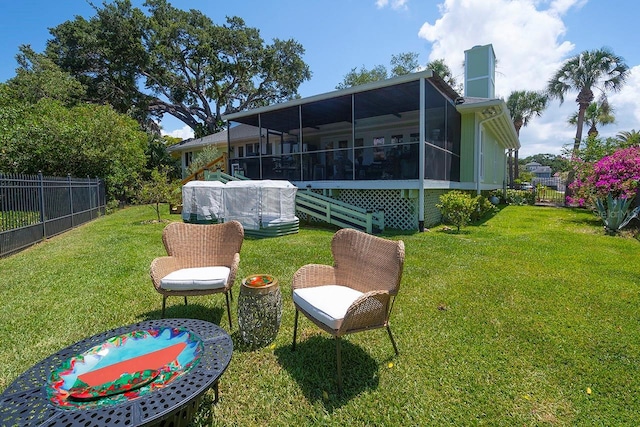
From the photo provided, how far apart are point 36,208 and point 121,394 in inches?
369

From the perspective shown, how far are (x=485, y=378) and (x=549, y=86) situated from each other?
3025cm

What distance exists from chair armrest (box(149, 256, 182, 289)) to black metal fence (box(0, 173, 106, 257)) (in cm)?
575

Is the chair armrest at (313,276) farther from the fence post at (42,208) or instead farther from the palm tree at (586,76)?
the palm tree at (586,76)

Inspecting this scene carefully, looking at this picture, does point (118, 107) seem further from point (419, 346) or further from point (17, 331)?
point (419, 346)

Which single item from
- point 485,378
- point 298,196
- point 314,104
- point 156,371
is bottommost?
point 485,378

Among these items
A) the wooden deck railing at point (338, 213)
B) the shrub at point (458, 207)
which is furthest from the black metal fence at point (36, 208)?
the shrub at point (458, 207)

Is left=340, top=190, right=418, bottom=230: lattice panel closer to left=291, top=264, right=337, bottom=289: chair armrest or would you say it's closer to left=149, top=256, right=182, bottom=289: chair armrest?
left=291, top=264, right=337, bottom=289: chair armrest

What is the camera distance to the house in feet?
30.7

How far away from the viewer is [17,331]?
11.1 feet

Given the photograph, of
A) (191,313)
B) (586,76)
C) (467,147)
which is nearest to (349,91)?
(467,147)

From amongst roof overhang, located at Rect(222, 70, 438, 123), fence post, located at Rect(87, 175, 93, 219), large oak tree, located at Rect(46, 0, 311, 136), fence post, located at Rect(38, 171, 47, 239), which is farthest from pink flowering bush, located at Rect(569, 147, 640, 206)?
large oak tree, located at Rect(46, 0, 311, 136)

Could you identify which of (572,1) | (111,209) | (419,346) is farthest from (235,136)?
(419,346)

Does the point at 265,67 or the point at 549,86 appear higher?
the point at 265,67

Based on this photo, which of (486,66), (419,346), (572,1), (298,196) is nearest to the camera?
(419,346)
